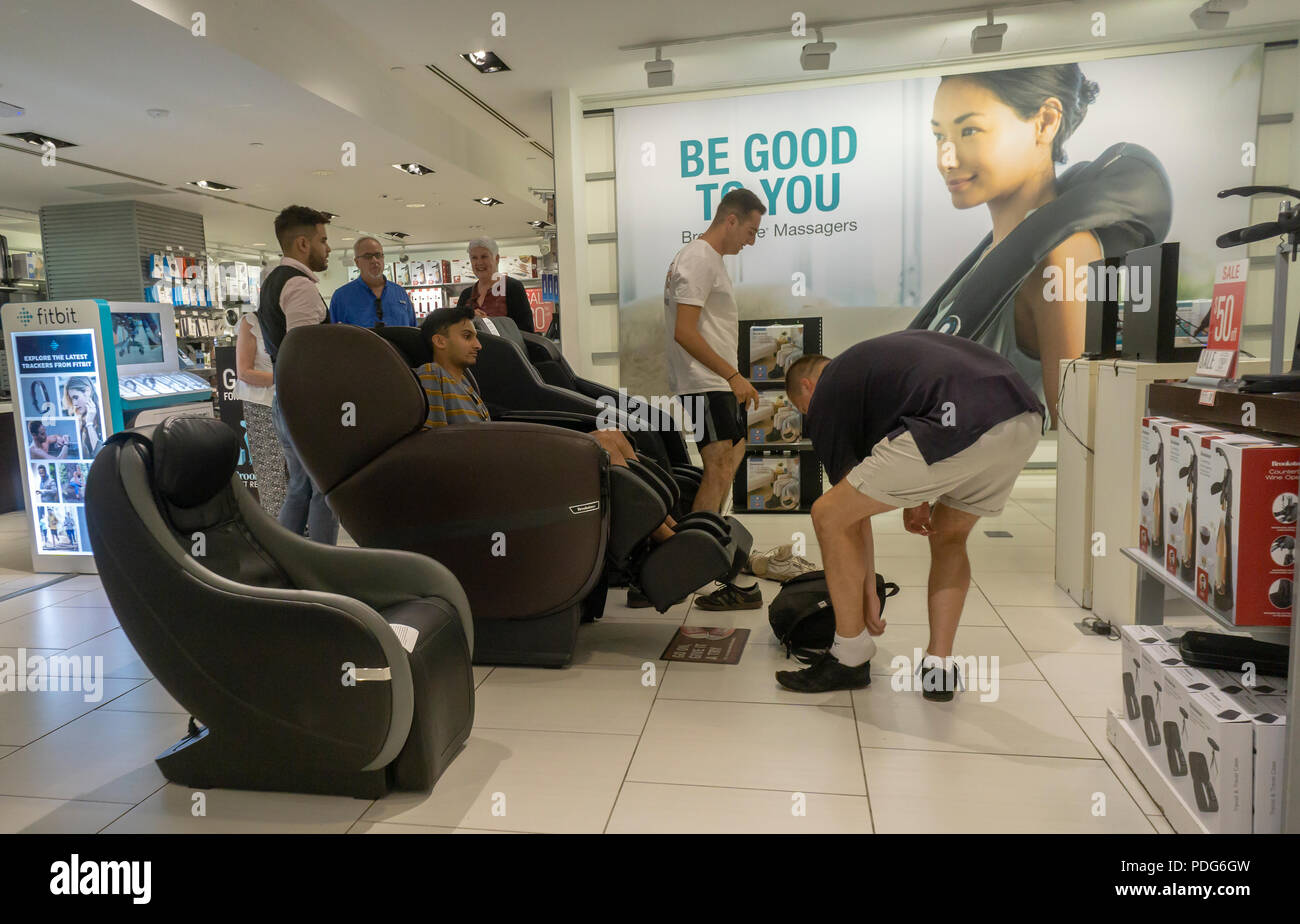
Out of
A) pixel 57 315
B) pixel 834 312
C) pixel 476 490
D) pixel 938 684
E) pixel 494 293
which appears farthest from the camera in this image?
pixel 834 312


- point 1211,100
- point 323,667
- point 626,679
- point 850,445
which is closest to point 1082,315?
point 1211,100

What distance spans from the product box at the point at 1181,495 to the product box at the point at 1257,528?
18 centimetres

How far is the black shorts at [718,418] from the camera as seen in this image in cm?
379

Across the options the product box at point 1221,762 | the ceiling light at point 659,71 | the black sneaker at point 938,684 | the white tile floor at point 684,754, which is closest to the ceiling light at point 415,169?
the ceiling light at point 659,71

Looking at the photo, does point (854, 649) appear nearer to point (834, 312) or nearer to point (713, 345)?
point (713, 345)

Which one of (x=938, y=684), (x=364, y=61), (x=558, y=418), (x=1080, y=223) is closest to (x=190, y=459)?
(x=558, y=418)

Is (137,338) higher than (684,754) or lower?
higher

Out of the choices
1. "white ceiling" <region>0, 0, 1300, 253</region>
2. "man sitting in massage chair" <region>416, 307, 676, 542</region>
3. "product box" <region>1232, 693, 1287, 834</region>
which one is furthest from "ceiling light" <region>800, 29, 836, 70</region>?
"product box" <region>1232, 693, 1287, 834</region>

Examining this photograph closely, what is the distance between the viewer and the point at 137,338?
197 inches

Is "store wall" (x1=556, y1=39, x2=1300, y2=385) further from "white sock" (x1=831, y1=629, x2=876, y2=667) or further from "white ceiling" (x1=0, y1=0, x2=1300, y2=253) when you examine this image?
"white sock" (x1=831, y1=629, x2=876, y2=667)

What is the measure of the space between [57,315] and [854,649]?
437 centimetres

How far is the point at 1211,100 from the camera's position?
237 inches

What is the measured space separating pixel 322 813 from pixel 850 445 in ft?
5.69

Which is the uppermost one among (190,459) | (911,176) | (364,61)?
(364,61)
